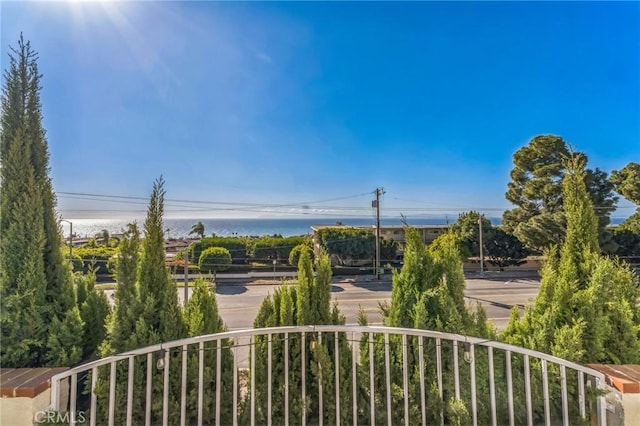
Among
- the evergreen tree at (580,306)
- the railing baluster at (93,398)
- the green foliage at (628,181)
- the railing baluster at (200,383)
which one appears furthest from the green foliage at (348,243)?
the railing baluster at (93,398)

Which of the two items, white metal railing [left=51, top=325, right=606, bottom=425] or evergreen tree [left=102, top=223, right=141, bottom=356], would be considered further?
evergreen tree [left=102, top=223, right=141, bottom=356]

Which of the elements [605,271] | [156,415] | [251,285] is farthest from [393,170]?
[156,415]

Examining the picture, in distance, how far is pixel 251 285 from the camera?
15703 millimetres

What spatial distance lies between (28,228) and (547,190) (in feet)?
62.2

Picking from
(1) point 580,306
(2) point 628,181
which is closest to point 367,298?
(1) point 580,306

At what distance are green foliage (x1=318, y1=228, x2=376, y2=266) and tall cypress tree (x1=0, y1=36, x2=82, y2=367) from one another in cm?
1620

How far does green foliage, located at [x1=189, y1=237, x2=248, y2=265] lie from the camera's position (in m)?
18.5

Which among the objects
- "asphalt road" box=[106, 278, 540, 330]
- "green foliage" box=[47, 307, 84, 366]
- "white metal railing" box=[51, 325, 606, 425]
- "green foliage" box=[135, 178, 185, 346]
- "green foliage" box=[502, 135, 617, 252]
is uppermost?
"green foliage" box=[502, 135, 617, 252]

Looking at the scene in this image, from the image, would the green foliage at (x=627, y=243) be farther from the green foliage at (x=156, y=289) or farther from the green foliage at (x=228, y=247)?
the green foliage at (x=156, y=289)

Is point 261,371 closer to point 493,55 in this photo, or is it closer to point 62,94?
point 62,94

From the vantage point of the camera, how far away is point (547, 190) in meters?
14.9

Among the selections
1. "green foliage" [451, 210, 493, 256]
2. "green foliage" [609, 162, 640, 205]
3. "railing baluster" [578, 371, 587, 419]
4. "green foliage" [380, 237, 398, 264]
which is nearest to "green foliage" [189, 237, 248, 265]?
"green foliage" [380, 237, 398, 264]

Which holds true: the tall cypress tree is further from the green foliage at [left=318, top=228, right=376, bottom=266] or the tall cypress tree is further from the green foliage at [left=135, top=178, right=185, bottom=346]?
the green foliage at [left=318, top=228, right=376, bottom=266]

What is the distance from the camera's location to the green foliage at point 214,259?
1717 cm
